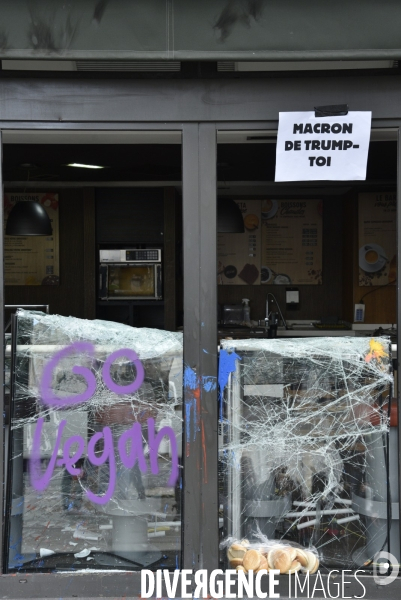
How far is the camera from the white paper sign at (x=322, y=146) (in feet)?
9.60

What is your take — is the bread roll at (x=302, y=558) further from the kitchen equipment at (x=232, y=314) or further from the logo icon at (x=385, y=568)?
the kitchen equipment at (x=232, y=314)

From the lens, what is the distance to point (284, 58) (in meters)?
2.72

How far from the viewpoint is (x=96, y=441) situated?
303cm

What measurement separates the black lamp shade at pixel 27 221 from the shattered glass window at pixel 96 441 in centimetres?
347

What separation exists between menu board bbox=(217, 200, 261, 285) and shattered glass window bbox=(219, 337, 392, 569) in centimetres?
526

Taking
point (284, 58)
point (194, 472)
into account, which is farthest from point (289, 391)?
point (284, 58)

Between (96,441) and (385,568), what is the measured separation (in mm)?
1436

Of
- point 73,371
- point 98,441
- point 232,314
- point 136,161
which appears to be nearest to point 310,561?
point 98,441

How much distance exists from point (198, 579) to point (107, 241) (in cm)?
553

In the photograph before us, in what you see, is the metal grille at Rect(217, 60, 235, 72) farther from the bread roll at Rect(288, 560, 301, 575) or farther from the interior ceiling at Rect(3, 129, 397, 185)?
the bread roll at Rect(288, 560, 301, 575)

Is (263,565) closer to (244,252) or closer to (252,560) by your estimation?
(252,560)

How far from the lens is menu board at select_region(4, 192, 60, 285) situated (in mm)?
8062

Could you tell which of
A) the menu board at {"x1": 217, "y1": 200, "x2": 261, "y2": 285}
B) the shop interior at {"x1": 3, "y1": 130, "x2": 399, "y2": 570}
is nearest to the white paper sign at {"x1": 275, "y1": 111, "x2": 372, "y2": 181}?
the shop interior at {"x1": 3, "y1": 130, "x2": 399, "y2": 570}

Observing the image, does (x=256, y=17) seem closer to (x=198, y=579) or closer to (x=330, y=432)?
(x=330, y=432)
